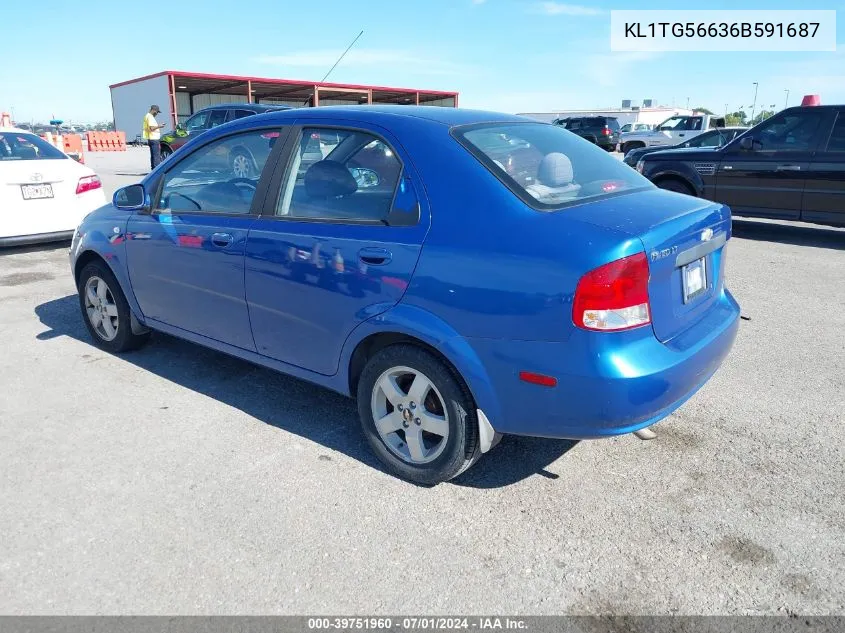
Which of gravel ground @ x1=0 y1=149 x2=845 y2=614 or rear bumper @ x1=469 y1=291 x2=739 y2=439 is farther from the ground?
rear bumper @ x1=469 y1=291 x2=739 y2=439

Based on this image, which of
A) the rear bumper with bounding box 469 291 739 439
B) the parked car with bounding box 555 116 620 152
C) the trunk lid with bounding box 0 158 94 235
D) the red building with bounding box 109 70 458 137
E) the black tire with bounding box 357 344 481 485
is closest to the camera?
the rear bumper with bounding box 469 291 739 439

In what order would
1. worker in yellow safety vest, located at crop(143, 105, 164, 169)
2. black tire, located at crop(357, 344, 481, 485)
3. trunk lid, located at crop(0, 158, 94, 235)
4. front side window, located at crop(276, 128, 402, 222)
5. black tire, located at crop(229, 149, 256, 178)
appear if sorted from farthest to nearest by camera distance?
worker in yellow safety vest, located at crop(143, 105, 164, 169), trunk lid, located at crop(0, 158, 94, 235), black tire, located at crop(229, 149, 256, 178), front side window, located at crop(276, 128, 402, 222), black tire, located at crop(357, 344, 481, 485)

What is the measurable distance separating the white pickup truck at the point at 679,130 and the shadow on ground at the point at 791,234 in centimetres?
1307

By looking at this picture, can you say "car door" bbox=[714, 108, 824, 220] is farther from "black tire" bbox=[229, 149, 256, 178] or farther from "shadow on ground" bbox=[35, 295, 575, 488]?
"black tire" bbox=[229, 149, 256, 178]

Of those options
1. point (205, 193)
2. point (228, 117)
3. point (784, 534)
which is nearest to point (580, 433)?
point (784, 534)

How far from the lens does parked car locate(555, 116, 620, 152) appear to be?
27797mm

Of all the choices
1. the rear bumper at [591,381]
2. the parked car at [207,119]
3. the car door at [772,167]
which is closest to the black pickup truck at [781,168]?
the car door at [772,167]

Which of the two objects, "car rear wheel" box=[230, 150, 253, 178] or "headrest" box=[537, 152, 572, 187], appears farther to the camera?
"car rear wheel" box=[230, 150, 253, 178]

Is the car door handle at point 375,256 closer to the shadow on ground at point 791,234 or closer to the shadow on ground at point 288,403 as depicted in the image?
the shadow on ground at point 288,403

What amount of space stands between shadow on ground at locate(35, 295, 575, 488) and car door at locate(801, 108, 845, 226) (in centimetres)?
731

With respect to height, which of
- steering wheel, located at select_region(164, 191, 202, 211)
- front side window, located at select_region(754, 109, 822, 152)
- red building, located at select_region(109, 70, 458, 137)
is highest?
red building, located at select_region(109, 70, 458, 137)

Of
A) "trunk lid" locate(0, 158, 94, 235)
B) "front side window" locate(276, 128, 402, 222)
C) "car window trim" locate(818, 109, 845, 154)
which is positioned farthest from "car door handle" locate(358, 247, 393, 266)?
"car window trim" locate(818, 109, 845, 154)

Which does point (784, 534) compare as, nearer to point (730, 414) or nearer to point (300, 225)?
point (730, 414)

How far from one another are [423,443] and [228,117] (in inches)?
599
